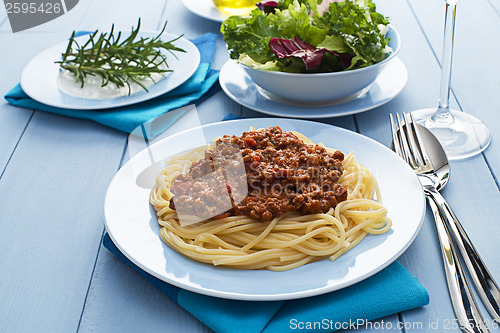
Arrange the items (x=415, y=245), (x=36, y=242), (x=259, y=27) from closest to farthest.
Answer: (x=415, y=245)
(x=36, y=242)
(x=259, y=27)

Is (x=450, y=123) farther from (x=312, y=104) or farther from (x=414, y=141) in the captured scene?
(x=312, y=104)

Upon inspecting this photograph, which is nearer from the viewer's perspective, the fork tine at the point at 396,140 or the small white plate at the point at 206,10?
the fork tine at the point at 396,140

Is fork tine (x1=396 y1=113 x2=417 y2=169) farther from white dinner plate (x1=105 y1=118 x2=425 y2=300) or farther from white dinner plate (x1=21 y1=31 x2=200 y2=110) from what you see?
white dinner plate (x1=21 y1=31 x2=200 y2=110)

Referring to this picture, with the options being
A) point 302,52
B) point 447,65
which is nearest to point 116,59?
point 302,52

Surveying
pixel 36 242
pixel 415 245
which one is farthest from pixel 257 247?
pixel 36 242

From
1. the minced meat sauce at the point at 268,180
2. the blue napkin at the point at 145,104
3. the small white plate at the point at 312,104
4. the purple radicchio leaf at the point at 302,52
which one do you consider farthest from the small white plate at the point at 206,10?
the minced meat sauce at the point at 268,180

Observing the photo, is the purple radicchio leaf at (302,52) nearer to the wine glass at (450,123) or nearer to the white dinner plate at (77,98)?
the wine glass at (450,123)

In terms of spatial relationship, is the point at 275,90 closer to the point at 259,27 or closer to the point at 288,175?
the point at 259,27
